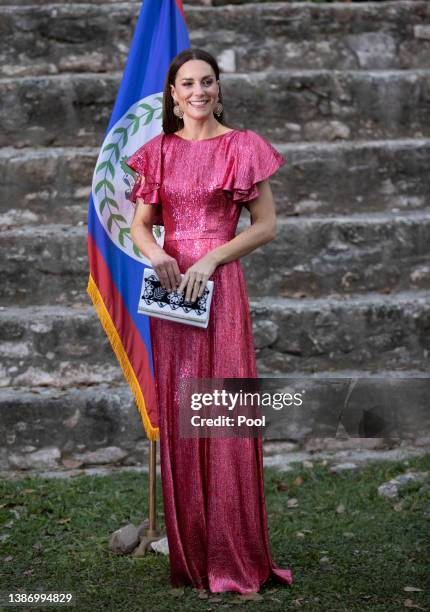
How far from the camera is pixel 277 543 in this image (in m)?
4.38

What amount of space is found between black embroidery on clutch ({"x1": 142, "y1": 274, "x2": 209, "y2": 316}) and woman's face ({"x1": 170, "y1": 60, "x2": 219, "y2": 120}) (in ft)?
2.03

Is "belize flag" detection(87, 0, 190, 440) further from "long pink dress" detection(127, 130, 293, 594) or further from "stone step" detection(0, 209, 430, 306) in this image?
"stone step" detection(0, 209, 430, 306)

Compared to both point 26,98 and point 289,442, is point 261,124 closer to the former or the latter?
point 26,98

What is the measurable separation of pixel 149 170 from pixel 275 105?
3699 millimetres

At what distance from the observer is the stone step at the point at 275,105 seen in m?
6.92

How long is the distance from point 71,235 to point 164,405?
113 inches

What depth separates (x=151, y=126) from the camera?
4.50 meters

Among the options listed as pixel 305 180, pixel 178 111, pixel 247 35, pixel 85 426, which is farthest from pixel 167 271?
pixel 247 35

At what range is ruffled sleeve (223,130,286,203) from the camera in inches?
138

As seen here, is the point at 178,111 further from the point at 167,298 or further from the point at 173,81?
the point at 167,298

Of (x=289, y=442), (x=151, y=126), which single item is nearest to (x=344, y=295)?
(x=289, y=442)

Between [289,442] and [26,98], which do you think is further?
[26,98]
